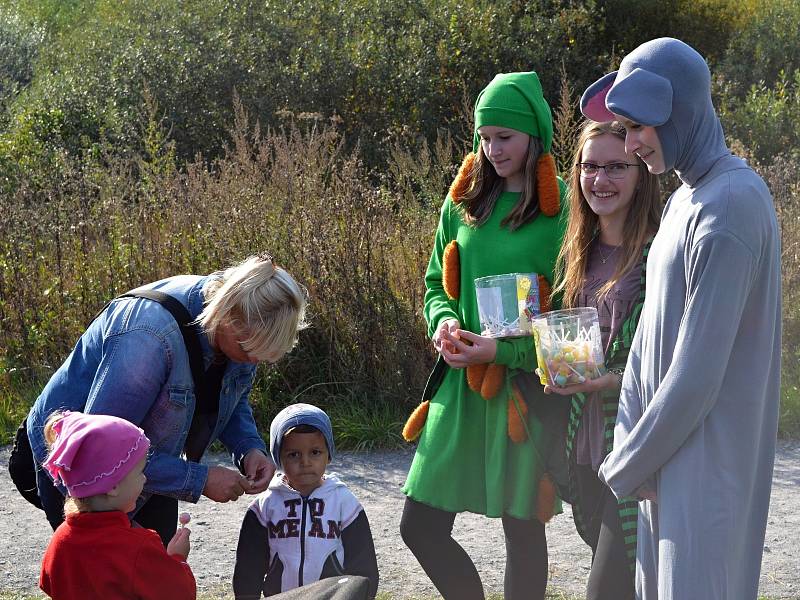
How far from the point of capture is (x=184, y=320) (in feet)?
10.5

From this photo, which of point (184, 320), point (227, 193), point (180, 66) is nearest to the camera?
point (184, 320)

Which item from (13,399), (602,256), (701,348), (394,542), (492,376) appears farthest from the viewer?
(13,399)

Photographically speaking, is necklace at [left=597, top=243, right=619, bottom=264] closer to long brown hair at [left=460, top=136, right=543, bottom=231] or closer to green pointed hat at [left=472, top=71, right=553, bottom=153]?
long brown hair at [left=460, top=136, right=543, bottom=231]

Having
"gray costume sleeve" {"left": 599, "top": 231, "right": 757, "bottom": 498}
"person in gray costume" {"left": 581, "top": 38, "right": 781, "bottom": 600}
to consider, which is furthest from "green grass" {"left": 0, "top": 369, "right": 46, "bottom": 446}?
"gray costume sleeve" {"left": 599, "top": 231, "right": 757, "bottom": 498}

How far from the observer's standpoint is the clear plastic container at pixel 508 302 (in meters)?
3.44

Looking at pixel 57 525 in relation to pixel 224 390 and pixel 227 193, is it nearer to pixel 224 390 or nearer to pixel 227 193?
pixel 224 390

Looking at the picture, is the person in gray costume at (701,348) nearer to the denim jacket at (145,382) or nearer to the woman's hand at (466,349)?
the woman's hand at (466,349)

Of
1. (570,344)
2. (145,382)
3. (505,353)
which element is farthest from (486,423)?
(145,382)

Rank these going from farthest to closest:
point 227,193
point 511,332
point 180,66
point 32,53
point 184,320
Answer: point 32,53, point 180,66, point 227,193, point 511,332, point 184,320

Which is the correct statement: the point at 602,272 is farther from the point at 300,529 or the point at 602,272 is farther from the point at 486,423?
the point at 300,529

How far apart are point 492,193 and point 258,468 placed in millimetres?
1212

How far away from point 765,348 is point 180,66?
488 inches

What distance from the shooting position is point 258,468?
3.63m

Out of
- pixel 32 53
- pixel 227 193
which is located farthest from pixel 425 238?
pixel 32 53
